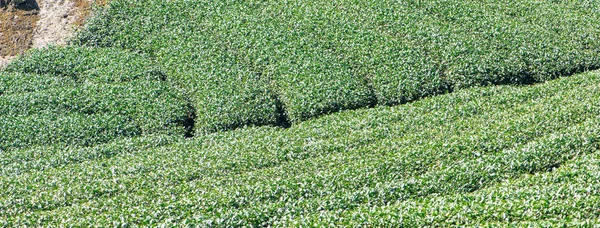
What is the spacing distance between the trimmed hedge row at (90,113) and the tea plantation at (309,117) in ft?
0.37

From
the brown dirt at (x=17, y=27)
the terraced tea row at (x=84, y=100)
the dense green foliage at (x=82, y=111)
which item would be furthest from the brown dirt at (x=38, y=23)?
the dense green foliage at (x=82, y=111)

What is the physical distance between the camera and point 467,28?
44188 mm

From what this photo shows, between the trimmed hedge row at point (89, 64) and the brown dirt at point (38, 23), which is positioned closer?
the trimmed hedge row at point (89, 64)

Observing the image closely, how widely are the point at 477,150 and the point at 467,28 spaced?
15.7 meters

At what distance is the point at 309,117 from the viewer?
3897 centimetres

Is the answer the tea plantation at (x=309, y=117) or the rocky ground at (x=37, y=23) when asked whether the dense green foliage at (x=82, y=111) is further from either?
the rocky ground at (x=37, y=23)

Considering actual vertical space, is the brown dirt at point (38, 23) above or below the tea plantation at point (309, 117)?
above

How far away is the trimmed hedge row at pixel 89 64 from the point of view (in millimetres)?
43188

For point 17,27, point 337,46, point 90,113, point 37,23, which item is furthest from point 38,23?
point 337,46

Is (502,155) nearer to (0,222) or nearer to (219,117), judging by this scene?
(219,117)

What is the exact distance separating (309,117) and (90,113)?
1278 cm

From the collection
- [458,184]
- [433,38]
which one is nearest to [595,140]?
[458,184]

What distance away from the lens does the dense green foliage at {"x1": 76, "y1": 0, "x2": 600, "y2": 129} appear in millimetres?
40000

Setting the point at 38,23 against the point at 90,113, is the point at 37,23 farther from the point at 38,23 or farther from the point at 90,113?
the point at 90,113
